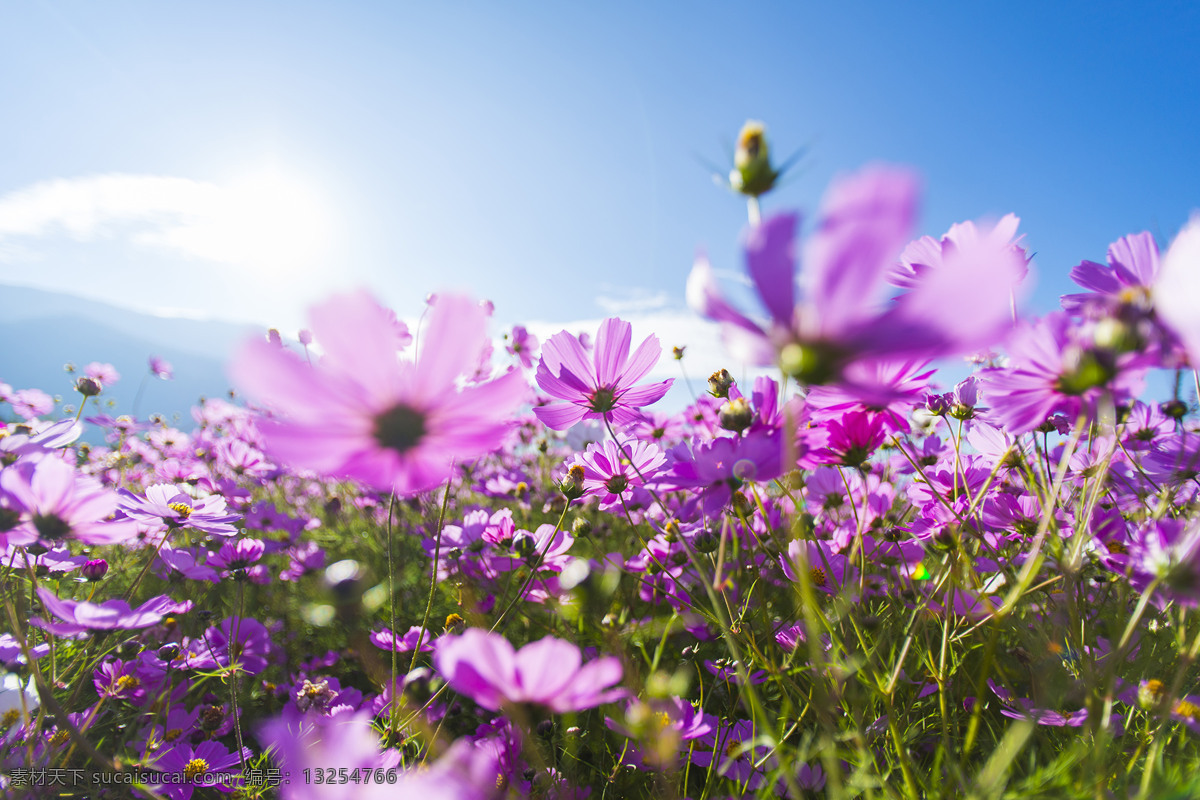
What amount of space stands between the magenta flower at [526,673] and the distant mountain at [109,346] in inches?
1308

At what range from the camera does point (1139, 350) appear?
0.30 m

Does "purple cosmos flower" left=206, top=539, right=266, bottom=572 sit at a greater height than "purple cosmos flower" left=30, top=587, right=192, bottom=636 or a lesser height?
lesser

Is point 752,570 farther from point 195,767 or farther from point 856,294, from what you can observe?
point 195,767

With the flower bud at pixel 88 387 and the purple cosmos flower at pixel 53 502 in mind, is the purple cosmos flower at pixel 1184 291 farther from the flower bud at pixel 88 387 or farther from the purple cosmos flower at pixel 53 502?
the flower bud at pixel 88 387

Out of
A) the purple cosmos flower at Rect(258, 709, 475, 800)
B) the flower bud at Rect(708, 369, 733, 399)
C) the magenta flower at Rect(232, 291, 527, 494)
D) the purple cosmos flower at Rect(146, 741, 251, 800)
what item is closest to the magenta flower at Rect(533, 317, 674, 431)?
the flower bud at Rect(708, 369, 733, 399)

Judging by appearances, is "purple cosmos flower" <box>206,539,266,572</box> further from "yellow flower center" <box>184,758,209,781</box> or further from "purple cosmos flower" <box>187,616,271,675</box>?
"yellow flower center" <box>184,758,209,781</box>

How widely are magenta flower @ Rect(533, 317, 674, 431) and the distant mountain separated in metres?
33.0

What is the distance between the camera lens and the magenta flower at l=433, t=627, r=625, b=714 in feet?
1.01

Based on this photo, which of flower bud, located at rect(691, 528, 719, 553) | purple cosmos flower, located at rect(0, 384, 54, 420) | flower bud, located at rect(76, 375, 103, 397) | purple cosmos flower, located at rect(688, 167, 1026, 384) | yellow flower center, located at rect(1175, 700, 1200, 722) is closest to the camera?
purple cosmos flower, located at rect(688, 167, 1026, 384)

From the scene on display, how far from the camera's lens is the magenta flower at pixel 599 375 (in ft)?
2.02

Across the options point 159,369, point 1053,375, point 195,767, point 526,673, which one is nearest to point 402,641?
point 195,767

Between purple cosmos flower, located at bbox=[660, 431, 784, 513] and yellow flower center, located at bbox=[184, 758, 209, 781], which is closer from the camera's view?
purple cosmos flower, located at bbox=[660, 431, 784, 513]

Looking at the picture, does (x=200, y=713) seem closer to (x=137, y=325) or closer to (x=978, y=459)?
(x=978, y=459)

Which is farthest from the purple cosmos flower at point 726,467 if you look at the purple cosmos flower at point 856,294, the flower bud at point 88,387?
the flower bud at point 88,387
